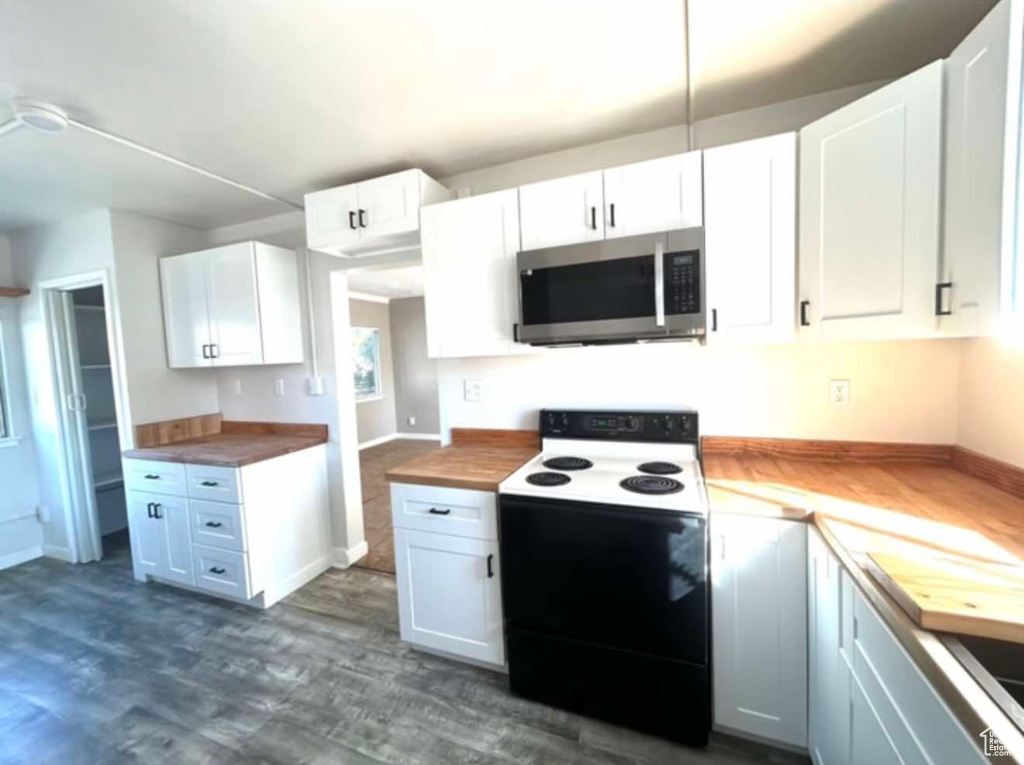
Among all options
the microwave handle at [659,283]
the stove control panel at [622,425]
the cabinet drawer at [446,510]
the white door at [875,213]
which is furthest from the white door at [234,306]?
the white door at [875,213]

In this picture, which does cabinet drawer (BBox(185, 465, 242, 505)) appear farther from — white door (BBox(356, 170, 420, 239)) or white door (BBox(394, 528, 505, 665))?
white door (BBox(356, 170, 420, 239))

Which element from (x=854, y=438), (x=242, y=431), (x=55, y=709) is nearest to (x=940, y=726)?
(x=854, y=438)

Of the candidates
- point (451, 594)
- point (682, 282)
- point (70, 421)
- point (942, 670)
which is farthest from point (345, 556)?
point (942, 670)

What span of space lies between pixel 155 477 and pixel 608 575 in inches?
114

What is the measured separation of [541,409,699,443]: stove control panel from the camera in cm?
195

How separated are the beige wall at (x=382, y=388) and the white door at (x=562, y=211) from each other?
5.15 metres

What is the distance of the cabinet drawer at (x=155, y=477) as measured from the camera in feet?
8.51

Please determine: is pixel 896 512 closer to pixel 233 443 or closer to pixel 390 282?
pixel 233 443

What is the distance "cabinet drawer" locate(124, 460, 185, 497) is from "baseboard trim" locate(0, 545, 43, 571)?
4.53ft

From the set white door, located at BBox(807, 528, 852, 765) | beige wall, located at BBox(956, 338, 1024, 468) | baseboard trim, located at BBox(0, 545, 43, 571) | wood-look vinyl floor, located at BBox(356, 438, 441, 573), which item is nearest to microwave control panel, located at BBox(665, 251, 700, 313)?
white door, located at BBox(807, 528, 852, 765)

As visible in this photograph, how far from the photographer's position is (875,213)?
4.45ft

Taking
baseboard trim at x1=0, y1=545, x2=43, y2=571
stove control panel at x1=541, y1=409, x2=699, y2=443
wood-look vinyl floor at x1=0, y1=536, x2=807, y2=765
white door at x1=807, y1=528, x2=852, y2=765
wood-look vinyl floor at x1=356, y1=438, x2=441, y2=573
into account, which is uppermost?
stove control panel at x1=541, y1=409, x2=699, y2=443

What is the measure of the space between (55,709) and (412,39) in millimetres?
3098

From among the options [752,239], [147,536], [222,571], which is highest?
[752,239]
